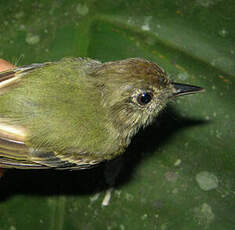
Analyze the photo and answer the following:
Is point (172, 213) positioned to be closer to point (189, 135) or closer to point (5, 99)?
point (189, 135)

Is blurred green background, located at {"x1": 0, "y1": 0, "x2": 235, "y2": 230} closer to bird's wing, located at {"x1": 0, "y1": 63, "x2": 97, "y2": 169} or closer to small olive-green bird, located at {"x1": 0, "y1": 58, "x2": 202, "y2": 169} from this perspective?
small olive-green bird, located at {"x1": 0, "y1": 58, "x2": 202, "y2": 169}

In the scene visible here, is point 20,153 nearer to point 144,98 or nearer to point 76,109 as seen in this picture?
point 76,109

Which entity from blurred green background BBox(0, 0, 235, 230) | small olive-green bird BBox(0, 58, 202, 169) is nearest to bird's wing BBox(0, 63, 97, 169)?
small olive-green bird BBox(0, 58, 202, 169)

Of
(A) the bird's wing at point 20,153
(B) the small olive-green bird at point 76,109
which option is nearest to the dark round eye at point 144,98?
(B) the small olive-green bird at point 76,109

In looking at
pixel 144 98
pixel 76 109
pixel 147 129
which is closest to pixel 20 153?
pixel 76 109

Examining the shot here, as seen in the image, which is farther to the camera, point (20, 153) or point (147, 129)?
point (147, 129)

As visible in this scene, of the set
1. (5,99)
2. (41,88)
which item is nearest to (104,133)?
(41,88)
